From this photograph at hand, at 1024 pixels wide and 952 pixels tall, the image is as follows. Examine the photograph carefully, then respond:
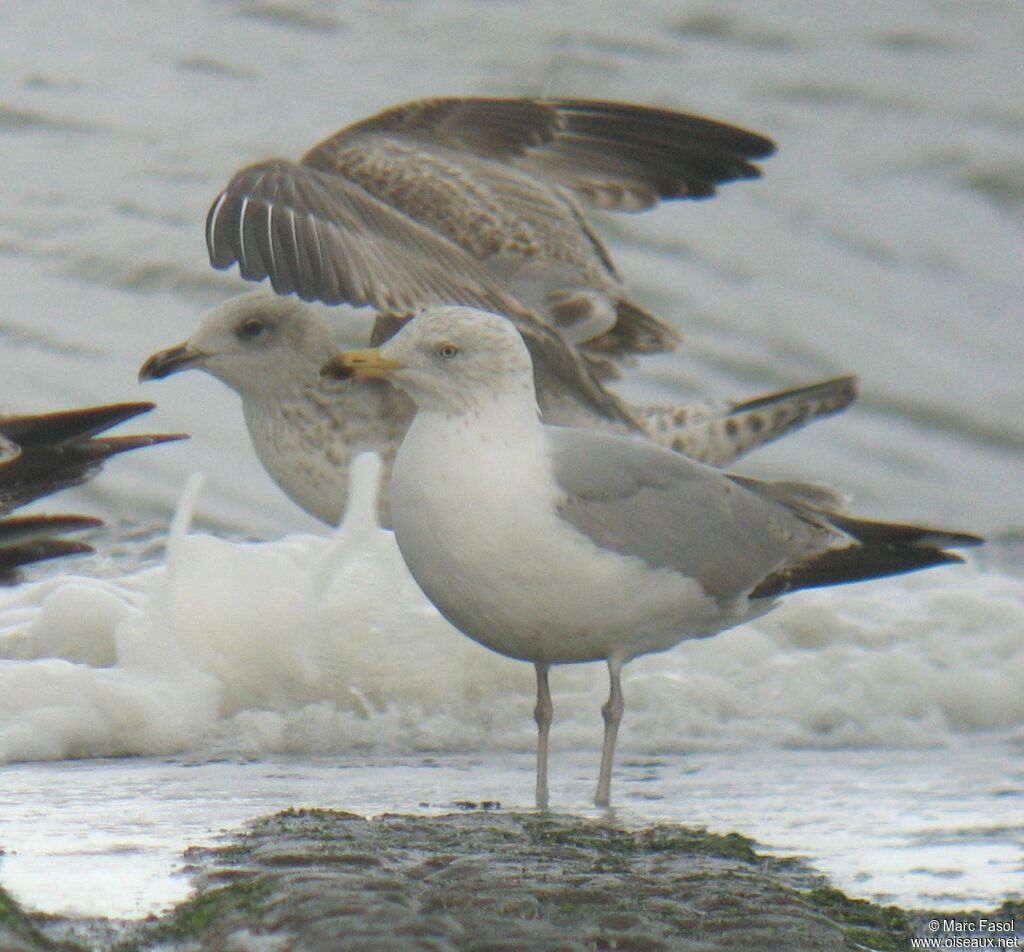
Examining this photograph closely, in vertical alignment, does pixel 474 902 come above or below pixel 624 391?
below

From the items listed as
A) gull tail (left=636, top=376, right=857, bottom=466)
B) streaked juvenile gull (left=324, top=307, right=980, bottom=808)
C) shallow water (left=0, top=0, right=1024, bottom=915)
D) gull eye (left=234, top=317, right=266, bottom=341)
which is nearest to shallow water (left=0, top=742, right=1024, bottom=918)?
shallow water (left=0, top=0, right=1024, bottom=915)

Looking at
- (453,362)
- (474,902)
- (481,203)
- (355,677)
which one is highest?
(481,203)

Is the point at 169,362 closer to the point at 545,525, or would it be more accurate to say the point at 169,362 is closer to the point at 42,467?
the point at 42,467

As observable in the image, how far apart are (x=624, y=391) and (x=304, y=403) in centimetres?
464

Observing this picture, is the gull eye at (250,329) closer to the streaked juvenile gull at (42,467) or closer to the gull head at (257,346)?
the gull head at (257,346)

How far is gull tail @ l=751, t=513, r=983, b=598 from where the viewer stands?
5051 millimetres

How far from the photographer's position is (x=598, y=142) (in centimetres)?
810

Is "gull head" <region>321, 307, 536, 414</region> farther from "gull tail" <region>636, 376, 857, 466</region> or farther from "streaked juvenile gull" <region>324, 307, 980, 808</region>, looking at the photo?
"gull tail" <region>636, 376, 857, 466</region>

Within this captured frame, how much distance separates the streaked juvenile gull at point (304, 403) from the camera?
21.2 feet

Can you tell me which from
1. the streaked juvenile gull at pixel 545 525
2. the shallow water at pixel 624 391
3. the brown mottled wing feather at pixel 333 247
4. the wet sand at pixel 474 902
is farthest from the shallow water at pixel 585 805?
the brown mottled wing feather at pixel 333 247

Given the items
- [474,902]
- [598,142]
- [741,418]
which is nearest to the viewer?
[474,902]

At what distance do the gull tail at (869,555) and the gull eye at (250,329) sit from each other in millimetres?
2301

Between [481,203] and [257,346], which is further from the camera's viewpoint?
[481,203]

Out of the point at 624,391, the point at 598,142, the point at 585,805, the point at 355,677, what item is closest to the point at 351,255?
the point at 355,677
